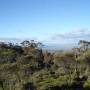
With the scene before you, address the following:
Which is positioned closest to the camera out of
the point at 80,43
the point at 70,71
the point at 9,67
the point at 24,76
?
the point at 9,67

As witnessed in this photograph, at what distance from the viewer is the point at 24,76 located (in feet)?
94.4

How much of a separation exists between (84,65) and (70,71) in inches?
104

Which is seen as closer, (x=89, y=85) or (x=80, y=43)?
(x=89, y=85)

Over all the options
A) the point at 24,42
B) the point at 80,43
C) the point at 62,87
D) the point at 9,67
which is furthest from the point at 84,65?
the point at 24,42

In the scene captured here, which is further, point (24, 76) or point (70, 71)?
point (70, 71)

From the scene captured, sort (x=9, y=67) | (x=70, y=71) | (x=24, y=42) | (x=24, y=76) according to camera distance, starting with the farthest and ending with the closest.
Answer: (x=24, y=42), (x=70, y=71), (x=24, y=76), (x=9, y=67)

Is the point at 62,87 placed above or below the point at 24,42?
below


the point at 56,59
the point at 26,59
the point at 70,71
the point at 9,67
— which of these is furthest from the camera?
the point at 56,59

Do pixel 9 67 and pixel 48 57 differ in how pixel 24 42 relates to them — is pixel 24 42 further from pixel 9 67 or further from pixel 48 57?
pixel 9 67

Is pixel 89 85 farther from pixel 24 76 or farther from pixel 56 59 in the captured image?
pixel 56 59

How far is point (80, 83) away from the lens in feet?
95.1

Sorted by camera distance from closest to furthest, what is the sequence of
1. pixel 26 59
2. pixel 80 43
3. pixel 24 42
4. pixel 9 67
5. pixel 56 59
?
pixel 9 67
pixel 26 59
pixel 56 59
pixel 80 43
pixel 24 42

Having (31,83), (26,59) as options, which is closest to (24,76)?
(31,83)

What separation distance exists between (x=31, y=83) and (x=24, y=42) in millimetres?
32654
